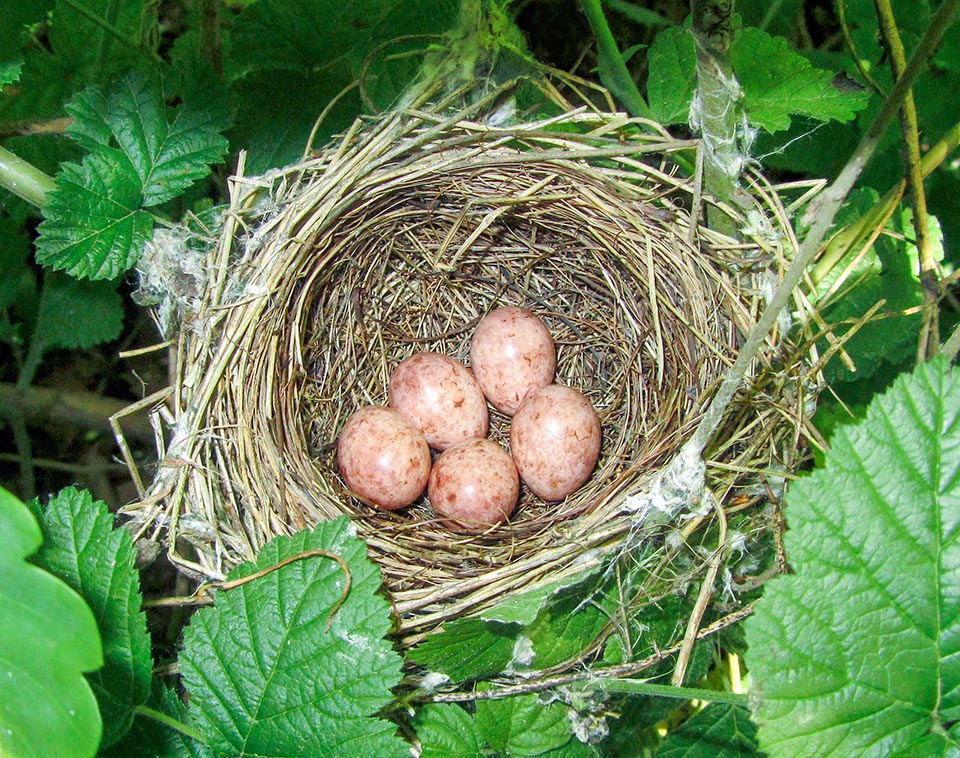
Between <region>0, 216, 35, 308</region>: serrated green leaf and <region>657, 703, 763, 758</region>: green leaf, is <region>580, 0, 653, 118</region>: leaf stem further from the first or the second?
<region>0, 216, 35, 308</region>: serrated green leaf

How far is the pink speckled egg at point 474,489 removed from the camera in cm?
188

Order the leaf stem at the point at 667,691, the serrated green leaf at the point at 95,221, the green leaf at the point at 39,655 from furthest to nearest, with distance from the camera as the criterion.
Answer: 1. the serrated green leaf at the point at 95,221
2. the leaf stem at the point at 667,691
3. the green leaf at the point at 39,655

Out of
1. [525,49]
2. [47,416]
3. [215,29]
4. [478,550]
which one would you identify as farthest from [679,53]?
[47,416]

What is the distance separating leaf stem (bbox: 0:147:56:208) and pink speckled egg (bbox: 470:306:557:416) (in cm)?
106

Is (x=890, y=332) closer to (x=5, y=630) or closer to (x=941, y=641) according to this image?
(x=941, y=641)

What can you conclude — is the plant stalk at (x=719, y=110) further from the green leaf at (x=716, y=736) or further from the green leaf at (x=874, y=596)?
the green leaf at (x=716, y=736)

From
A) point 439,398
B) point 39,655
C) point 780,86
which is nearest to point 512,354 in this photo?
point 439,398

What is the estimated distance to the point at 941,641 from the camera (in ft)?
3.68

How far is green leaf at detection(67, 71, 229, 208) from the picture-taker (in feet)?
5.67

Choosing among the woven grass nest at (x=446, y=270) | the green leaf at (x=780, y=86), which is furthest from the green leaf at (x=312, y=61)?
the green leaf at (x=780, y=86)

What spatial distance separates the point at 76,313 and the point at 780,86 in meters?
1.86

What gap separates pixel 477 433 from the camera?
6.89ft

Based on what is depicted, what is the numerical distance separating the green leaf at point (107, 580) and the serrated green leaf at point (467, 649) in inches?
19.6

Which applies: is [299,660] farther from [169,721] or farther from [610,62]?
[610,62]
